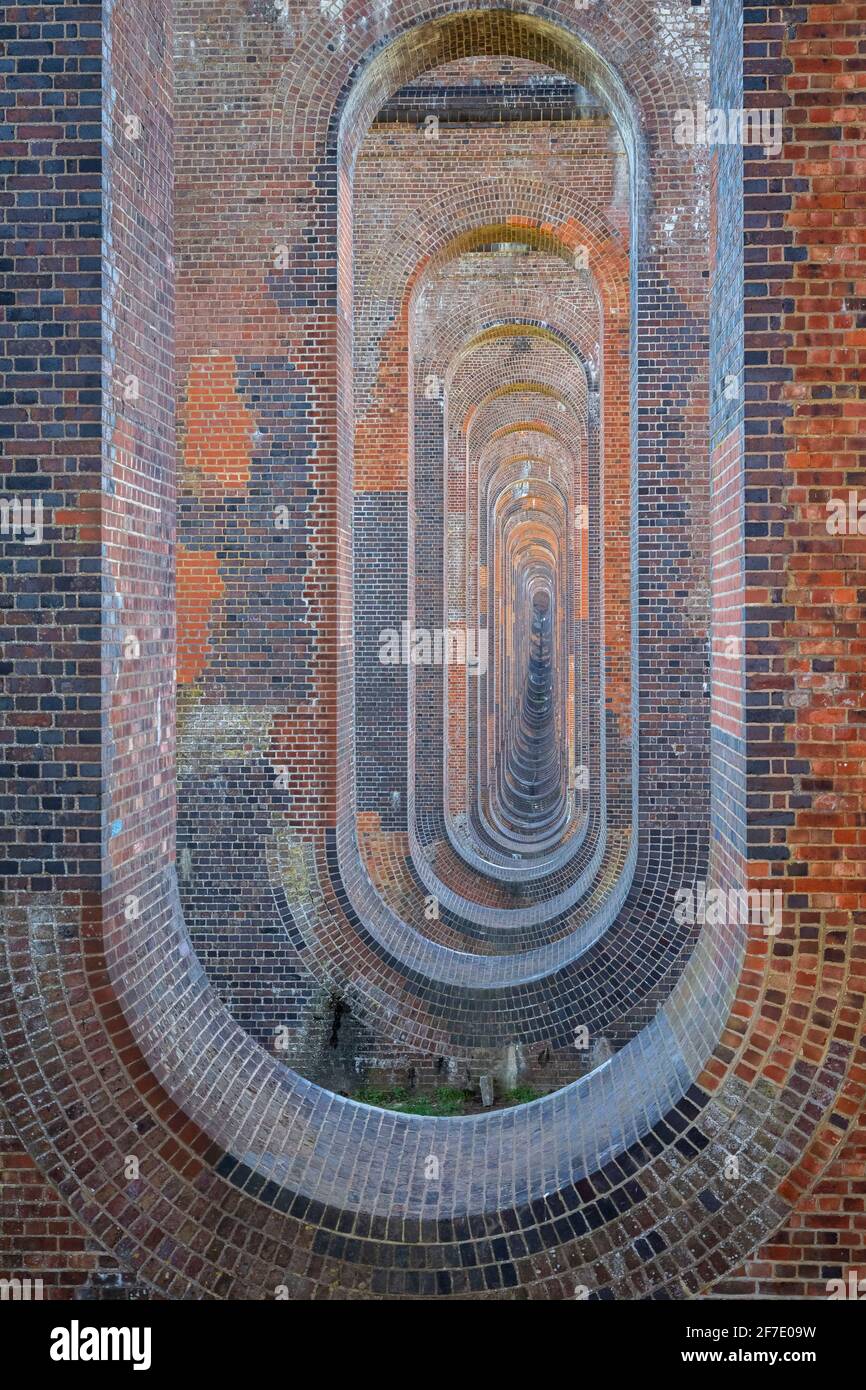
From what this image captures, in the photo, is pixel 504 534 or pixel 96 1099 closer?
pixel 96 1099

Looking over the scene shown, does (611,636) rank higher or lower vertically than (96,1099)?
higher

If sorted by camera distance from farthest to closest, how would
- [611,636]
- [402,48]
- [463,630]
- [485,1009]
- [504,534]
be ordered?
[504,534] < [463,630] < [611,636] < [485,1009] < [402,48]

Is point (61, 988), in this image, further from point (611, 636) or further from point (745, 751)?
point (611, 636)

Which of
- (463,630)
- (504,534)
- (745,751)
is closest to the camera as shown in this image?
(745,751)

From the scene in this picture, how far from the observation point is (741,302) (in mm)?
4062

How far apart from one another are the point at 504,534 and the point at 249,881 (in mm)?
28375

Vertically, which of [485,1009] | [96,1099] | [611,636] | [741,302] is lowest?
[485,1009]

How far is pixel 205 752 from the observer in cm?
945

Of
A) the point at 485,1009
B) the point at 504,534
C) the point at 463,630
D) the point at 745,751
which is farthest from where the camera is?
the point at 504,534

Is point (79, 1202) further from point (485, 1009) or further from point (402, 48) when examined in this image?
point (402, 48)

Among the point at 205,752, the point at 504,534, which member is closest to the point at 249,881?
the point at 205,752

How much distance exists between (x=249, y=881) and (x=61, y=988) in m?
5.22
